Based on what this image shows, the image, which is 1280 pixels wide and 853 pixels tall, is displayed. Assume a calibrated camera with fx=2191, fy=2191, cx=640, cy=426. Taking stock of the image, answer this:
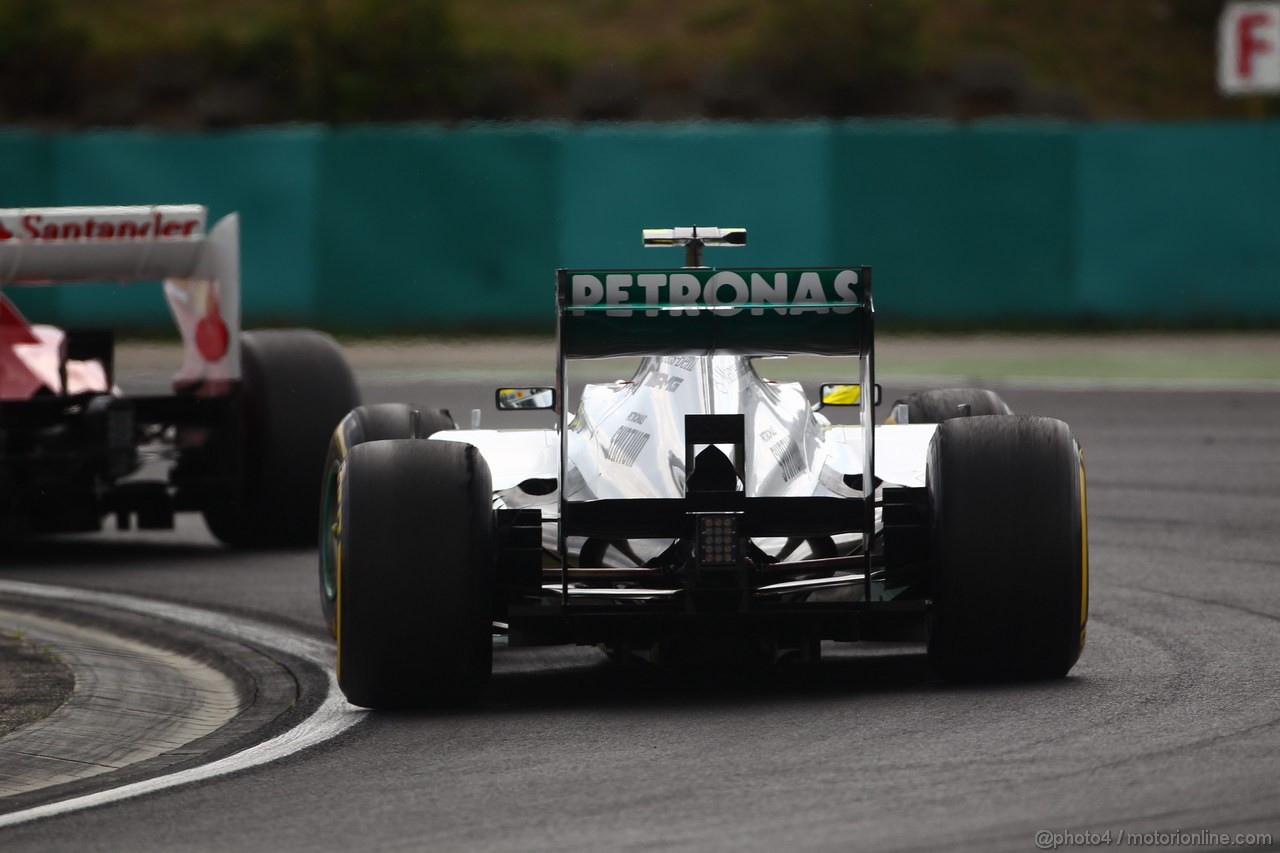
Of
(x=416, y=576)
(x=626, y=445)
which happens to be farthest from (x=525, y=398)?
(x=416, y=576)

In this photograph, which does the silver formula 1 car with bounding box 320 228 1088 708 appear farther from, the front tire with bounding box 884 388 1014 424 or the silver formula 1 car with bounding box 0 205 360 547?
the silver formula 1 car with bounding box 0 205 360 547

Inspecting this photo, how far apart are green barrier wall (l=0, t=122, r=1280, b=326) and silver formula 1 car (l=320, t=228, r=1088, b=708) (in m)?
18.3

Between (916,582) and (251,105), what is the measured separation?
28428 mm

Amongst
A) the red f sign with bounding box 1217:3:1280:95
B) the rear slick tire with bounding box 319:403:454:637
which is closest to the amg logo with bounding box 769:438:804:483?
the rear slick tire with bounding box 319:403:454:637

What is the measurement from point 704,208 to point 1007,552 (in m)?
19.5

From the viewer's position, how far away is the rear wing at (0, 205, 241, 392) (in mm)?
11805

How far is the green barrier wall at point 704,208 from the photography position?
2619 centimetres

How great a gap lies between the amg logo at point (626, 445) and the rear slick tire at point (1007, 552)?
3.63 ft

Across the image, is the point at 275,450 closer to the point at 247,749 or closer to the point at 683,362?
the point at 683,362

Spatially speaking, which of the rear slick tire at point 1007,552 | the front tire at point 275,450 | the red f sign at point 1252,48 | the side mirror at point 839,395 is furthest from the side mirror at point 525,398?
the red f sign at point 1252,48

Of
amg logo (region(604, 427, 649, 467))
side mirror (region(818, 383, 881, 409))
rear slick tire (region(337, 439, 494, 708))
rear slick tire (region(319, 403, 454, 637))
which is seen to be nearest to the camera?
rear slick tire (region(337, 439, 494, 708))

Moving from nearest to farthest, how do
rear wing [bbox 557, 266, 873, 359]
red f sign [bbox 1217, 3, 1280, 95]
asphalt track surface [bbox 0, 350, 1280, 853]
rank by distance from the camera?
asphalt track surface [bbox 0, 350, 1280, 853]
rear wing [bbox 557, 266, 873, 359]
red f sign [bbox 1217, 3, 1280, 95]

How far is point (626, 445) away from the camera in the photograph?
7.95 metres

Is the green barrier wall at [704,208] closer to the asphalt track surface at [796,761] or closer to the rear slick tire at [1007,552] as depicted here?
the asphalt track surface at [796,761]
